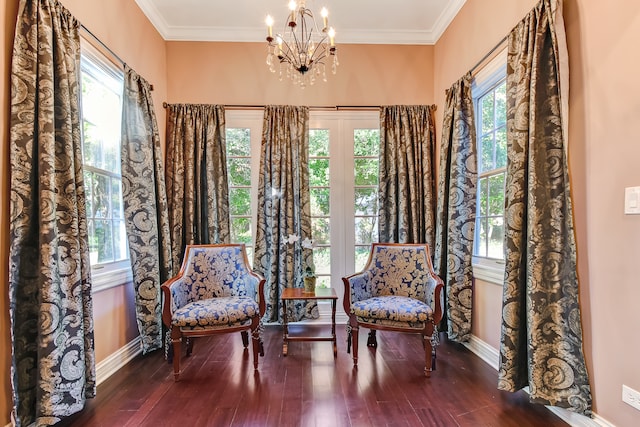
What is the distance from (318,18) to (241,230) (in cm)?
226

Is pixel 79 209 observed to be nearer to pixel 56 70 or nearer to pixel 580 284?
pixel 56 70

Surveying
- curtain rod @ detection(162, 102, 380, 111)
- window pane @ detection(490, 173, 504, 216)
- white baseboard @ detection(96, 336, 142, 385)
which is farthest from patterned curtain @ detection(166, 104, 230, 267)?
window pane @ detection(490, 173, 504, 216)

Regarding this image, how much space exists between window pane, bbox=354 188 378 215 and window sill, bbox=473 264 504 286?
3.94 feet

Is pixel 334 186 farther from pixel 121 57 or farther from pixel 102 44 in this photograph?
pixel 102 44

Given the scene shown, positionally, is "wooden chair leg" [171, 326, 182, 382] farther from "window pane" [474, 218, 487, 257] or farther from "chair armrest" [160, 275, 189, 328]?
"window pane" [474, 218, 487, 257]

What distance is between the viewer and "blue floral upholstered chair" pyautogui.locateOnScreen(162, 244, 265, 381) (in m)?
2.41

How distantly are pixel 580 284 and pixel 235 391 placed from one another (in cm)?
216

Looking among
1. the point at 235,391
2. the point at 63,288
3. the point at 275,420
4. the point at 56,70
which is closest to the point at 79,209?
the point at 63,288

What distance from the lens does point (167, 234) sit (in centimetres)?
295

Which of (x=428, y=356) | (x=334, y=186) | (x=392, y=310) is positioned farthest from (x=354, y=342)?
(x=334, y=186)

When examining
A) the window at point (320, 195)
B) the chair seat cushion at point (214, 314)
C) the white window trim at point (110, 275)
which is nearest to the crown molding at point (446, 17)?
the window at point (320, 195)

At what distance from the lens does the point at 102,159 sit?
2.61 m

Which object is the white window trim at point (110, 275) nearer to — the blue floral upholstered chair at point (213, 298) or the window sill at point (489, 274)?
the blue floral upholstered chair at point (213, 298)

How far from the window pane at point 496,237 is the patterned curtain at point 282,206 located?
1644 mm
